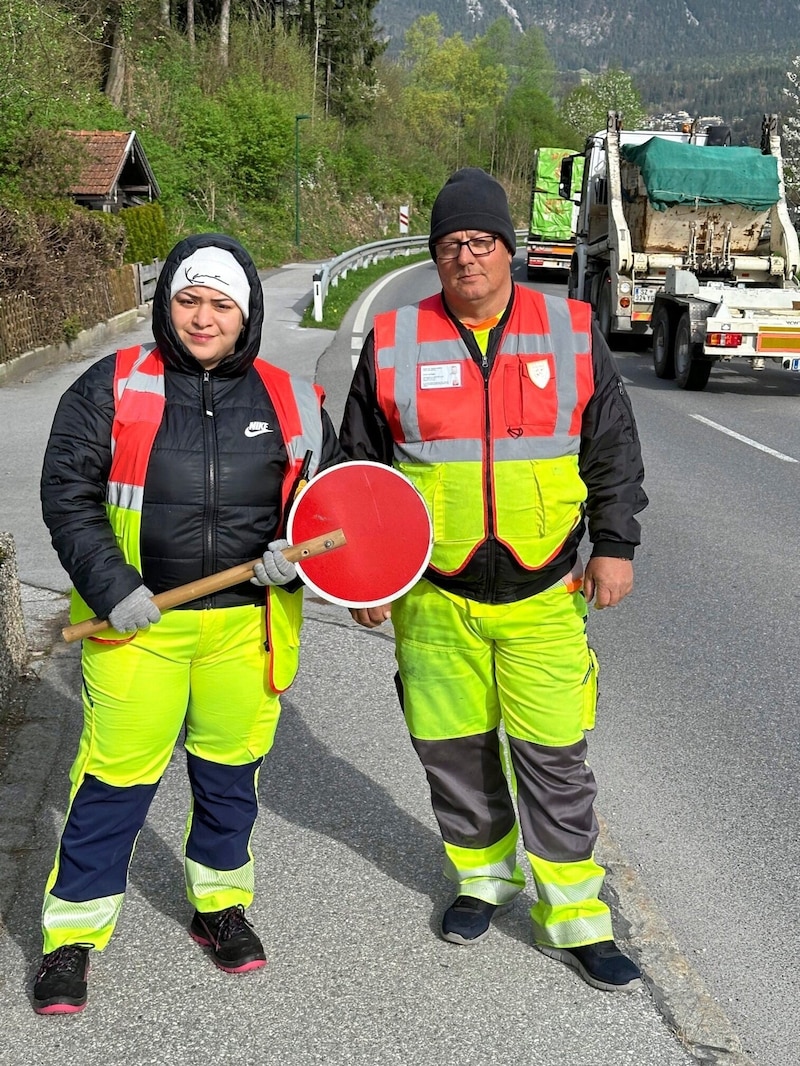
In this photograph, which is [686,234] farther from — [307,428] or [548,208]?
[548,208]

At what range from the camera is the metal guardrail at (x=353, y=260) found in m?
22.2

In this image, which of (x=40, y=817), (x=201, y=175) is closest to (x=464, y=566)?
(x=40, y=817)

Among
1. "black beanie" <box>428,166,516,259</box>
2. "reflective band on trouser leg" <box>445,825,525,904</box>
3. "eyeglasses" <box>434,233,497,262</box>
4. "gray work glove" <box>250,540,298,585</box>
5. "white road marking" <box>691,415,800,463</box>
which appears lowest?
"white road marking" <box>691,415,800,463</box>

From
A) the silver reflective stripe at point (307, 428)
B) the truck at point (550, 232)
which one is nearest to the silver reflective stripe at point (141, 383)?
the silver reflective stripe at point (307, 428)

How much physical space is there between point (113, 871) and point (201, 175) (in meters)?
44.0

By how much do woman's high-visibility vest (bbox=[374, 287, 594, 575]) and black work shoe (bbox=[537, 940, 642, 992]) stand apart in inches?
39.5

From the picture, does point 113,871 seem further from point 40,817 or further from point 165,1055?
point 40,817

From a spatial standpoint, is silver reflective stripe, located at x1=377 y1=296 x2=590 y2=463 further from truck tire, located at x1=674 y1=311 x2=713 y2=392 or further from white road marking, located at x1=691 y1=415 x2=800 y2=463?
truck tire, located at x1=674 y1=311 x2=713 y2=392

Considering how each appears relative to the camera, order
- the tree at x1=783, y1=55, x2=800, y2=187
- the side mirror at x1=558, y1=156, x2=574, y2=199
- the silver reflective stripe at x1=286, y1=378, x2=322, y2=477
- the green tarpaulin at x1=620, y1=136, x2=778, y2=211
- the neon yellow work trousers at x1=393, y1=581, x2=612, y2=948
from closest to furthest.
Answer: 1. the silver reflective stripe at x1=286, y1=378, x2=322, y2=477
2. the neon yellow work trousers at x1=393, y1=581, x2=612, y2=948
3. the green tarpaulin at x1=620, y1=136, x2=778, y2=211
4. the side mirror at x1=558, y1=156, x2=574, y2=199
5. the tree at x1=783, y1=55, x2=800, y2=187

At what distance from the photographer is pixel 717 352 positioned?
44.6ft

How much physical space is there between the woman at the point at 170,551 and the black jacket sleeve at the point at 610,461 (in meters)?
0.73

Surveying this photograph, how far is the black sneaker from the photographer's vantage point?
10.5 feet

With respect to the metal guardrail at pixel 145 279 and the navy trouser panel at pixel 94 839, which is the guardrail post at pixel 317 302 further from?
the navy trouser panel at pixel 94 839

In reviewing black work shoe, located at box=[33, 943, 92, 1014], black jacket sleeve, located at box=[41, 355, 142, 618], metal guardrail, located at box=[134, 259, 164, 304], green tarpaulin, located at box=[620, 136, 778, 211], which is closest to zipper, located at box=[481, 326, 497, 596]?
black jacket sleeve, located at box=[41, 355, 142, 618]
